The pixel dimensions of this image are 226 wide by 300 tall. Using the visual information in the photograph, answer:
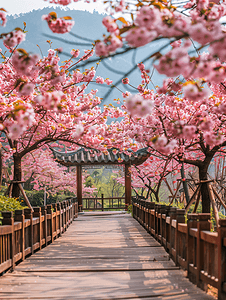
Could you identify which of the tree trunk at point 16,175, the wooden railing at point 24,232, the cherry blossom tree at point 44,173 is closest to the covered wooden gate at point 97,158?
the cherry blossom tree at point 44,173

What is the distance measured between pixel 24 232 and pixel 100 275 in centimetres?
158

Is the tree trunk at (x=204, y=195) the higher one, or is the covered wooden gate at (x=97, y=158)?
the covered wooden gate at (x=97, y=158)

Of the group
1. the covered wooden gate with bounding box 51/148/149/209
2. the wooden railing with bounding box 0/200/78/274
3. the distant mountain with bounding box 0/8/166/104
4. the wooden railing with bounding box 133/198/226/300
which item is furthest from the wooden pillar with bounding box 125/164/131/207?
the distant mountain with bounding box 0/8/166/104

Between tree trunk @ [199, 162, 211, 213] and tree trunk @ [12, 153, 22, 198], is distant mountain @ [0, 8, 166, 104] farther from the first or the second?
tree trunk @ [199, 162, 211, 213]

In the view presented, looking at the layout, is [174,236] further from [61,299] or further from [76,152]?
[76,152]

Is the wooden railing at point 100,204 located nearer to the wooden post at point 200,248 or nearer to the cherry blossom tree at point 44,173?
the cherry blossom tree at point 44,173

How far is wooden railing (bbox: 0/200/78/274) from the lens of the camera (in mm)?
3951

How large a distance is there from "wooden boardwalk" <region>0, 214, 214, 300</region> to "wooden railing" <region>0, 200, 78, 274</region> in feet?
0.57

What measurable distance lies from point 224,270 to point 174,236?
6.78 ft

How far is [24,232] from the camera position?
4.86m

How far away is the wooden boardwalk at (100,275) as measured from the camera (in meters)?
3.22

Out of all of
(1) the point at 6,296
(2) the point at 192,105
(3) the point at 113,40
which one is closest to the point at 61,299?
(1) the point at 6,296

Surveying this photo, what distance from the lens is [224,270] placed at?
2693 mm

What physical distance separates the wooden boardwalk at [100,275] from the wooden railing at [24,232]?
17 centimetres
